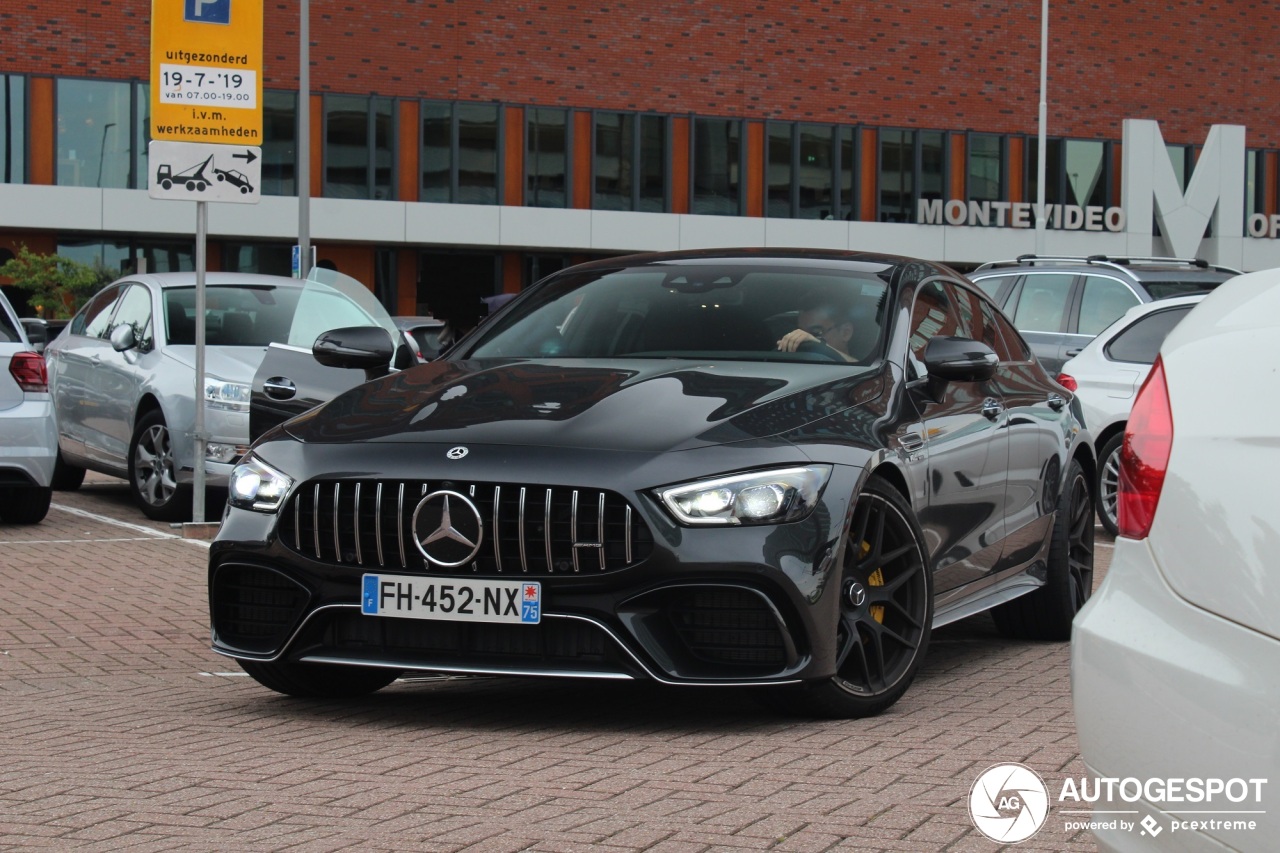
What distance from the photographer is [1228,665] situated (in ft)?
8.52

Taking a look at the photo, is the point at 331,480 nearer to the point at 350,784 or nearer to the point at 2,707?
the point at 350,784

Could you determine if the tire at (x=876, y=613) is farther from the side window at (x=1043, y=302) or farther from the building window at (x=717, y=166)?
the building window at (x=717, y=166)

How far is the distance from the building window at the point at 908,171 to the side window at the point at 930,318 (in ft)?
Answer: 138

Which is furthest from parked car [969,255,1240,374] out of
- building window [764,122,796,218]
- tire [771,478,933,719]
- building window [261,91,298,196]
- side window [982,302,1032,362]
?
building window [764,122,796,218]

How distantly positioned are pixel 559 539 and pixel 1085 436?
11.6 feet

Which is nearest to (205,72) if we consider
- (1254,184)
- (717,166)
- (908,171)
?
(717,166)

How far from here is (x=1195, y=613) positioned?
2709mm

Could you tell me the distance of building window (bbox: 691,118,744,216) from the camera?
46.9 metres

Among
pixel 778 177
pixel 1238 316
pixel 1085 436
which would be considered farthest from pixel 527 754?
pixel 778 177

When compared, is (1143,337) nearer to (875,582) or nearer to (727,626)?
(875,582)

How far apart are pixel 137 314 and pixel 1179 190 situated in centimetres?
4145

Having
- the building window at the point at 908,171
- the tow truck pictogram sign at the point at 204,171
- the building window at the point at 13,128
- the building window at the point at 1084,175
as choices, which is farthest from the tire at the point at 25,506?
the building window at the point at 1084,175

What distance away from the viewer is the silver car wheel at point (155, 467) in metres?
12.5

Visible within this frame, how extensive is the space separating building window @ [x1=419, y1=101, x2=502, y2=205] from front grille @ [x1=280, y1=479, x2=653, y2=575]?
3996 centimetres
